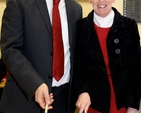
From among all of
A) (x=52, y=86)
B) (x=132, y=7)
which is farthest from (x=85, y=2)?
(x=52, y=86)

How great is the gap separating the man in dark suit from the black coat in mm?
85

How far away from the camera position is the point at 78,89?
4.46 ft

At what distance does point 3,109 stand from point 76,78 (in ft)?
1.50

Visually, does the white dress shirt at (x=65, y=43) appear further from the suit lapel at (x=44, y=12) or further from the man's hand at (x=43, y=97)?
the man's hand at (x=43, y=97)

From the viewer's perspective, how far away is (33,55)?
4.33 feet

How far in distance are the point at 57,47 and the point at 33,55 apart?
0.14 metres

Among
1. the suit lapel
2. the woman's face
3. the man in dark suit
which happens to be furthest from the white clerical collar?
the suit lapel

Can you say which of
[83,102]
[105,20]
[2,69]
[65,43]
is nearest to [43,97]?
[83,102]

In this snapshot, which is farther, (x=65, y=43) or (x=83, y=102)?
(x=65, y=43)

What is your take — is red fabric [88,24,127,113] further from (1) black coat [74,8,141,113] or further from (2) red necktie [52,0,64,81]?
(2) red necktie [52,0,64,81]

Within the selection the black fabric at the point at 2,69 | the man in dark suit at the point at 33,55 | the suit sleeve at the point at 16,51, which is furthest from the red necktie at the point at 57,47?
the black fabric at the point at 2,69

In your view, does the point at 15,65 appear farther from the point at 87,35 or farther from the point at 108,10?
the point at 108,10

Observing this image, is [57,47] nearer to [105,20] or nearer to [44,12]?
[44,12]

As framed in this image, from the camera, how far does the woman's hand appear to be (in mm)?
1236
